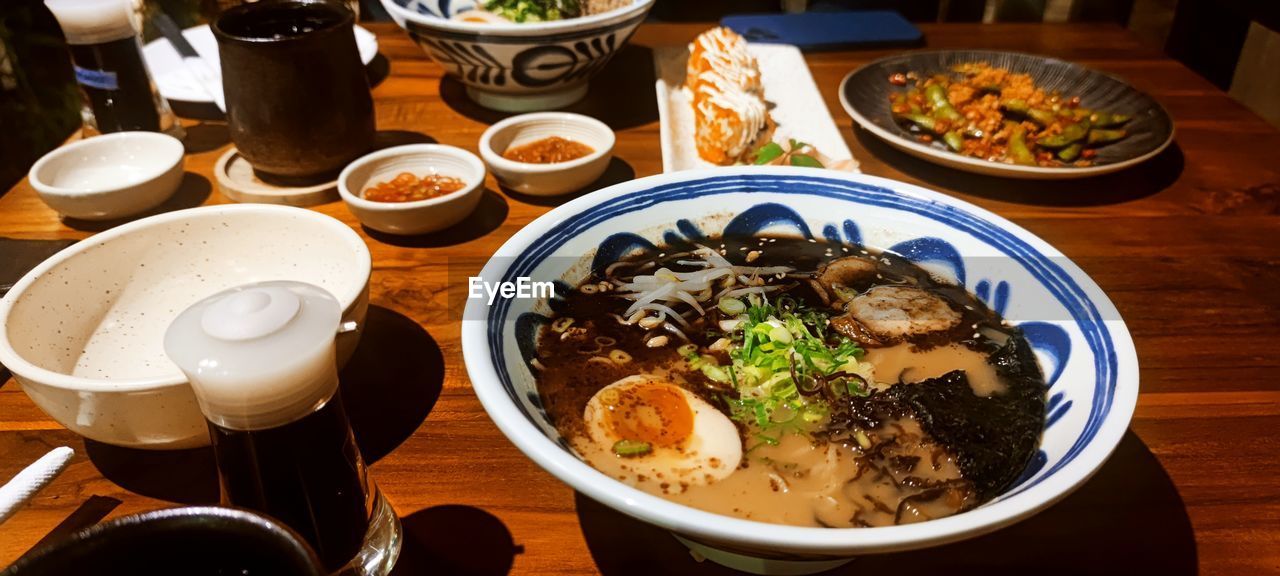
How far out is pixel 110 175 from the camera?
2305 millimetres

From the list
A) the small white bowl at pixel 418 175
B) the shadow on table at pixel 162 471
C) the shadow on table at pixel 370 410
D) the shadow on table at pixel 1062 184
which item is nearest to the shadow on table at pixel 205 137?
the small white bowl at pixel 418 175

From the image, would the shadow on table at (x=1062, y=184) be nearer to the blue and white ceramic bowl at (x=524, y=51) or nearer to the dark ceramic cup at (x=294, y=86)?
the blue and white ceramic bowl at (x=524, y=51)

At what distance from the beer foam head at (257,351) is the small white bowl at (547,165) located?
1.22 m

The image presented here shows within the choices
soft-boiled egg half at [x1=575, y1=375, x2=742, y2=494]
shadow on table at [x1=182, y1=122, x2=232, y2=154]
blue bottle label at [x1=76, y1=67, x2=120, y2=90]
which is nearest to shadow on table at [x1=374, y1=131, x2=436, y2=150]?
shadow on table at [x1=182, y1=122, x2=232, y2=154]

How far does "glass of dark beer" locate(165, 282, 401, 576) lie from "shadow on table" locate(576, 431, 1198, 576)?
0.36 m

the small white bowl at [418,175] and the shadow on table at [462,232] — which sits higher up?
the small white bowl at [418,175]

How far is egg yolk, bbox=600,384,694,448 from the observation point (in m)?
1.21

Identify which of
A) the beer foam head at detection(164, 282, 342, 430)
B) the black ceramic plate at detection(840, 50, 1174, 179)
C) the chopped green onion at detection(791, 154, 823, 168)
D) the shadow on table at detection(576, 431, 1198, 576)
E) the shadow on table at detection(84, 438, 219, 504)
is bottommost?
the shadow on table at detection(576, 431, 1198, 576)

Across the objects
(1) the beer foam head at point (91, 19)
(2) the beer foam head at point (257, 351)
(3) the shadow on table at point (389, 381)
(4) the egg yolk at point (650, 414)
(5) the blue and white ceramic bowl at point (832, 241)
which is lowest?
(3) the shadow on table at point (389, 381)

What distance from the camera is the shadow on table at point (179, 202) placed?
2.15 meters

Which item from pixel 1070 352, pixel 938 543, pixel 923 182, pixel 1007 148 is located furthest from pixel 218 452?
pixel 1007 148

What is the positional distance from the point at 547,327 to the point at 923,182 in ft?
5.09

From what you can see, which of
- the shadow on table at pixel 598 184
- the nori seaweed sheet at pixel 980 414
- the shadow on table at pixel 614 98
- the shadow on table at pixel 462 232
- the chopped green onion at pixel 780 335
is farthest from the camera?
the shadow on table at pixel 614 98

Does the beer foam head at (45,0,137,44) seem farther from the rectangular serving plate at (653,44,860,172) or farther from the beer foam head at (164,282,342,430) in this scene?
the beer foam head at (164,282,342,430)
